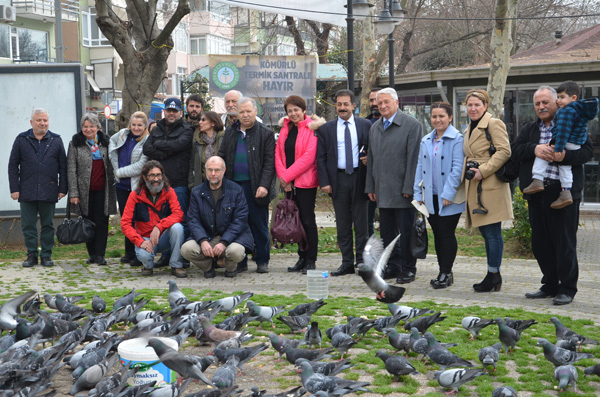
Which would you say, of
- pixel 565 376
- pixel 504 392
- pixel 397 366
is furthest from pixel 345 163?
pixel 504 392

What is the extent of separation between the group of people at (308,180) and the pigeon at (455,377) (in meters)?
2.93

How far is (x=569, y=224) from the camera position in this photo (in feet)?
24.4

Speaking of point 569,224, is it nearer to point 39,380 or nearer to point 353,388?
point 353,388

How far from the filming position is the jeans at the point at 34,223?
34.4 ft

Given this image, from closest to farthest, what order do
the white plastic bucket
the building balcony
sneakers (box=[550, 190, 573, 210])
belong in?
the white plastic bucket → sneakers (box=[550, 190, 573, 210]) → the building balcony

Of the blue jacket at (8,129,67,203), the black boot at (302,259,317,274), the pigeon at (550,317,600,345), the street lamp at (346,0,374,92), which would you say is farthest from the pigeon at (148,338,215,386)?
the street lamp at (346,0,374,92)

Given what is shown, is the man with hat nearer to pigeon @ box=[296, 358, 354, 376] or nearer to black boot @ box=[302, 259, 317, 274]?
black boot @ box=[302, 259, 317, 274]

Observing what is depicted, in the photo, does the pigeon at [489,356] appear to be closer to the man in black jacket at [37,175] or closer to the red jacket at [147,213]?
the red jacket at [147,213]

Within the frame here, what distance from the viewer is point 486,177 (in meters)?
8.01

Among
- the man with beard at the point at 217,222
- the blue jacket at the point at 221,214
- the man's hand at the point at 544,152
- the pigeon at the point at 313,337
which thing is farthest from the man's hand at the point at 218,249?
the man's hand at the point at 544,152

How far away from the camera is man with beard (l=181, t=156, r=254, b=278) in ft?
30.5

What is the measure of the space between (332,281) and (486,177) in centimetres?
241

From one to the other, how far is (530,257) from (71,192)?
23.3 feet

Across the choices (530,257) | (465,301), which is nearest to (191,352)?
(465,301)
